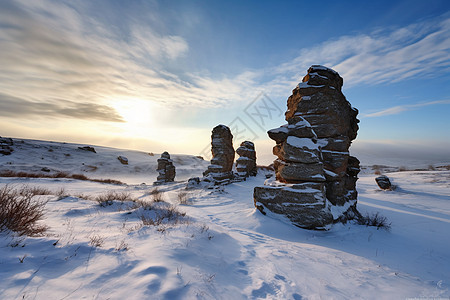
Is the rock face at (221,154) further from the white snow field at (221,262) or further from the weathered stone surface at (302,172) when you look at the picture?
the white snow field at (221,262)

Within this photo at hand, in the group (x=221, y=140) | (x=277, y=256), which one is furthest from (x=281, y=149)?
(x=221, y=140)

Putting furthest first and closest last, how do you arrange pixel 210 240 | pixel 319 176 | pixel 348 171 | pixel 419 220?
pixel 348 171
pixel 419 220
pixel 319 176
pixel 210 240

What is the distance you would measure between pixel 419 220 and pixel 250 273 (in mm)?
8190

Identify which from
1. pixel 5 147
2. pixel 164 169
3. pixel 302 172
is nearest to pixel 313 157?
pixel 302 172

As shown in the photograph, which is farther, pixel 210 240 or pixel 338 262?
pixel 210 240

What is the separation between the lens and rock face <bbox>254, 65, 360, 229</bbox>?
6.07 meters

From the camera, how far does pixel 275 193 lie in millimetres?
6555

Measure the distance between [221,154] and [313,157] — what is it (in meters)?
11.5

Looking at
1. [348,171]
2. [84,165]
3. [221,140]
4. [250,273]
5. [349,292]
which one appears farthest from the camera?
[84,165]

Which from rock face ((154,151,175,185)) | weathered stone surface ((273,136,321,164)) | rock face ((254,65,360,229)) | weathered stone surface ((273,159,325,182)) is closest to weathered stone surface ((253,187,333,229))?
rock face ((254,65,360,229))

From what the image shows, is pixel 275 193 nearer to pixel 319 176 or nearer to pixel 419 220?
pixel 319 176

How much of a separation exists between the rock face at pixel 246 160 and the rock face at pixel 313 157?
1364cm

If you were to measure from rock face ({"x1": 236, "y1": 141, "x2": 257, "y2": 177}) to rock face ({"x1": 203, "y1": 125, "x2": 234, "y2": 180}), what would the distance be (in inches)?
138

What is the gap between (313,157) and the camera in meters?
6.51
